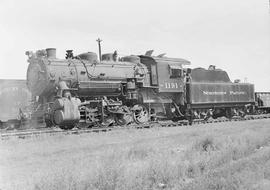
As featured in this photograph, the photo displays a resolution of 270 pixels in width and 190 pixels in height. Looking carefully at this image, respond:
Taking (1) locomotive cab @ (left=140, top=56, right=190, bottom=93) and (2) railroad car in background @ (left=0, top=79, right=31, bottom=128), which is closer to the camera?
(2) railroad car in background @ (left=0, top=79, right=31, bottom=128)

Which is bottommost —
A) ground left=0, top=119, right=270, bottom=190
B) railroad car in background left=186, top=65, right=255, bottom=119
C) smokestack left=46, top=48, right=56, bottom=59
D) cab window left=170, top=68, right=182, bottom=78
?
ground left=0, top=119, right=270, bottom=190

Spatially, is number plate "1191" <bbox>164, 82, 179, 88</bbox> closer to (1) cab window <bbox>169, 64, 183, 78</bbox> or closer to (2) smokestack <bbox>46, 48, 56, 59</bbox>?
(1) cab window <bbox>169, 64, 183, 78</bbox>

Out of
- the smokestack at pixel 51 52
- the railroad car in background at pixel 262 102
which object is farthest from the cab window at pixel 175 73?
the railroad car in background at pixel 262 102

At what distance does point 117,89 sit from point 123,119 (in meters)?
1.58

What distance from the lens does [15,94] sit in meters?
19.9

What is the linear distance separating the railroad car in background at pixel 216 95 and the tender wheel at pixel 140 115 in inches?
137

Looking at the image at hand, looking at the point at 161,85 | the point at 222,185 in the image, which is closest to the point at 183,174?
the point at 222,185

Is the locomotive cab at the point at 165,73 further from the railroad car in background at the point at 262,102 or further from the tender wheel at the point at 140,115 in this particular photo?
the railroad car in background at the point at 262,102

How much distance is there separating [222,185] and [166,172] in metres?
1.46

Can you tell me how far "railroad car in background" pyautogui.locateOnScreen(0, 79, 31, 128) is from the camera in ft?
61.5

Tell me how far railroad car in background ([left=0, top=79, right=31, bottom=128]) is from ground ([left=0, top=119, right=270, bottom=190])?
6.82 m

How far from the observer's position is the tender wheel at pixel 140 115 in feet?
58.8

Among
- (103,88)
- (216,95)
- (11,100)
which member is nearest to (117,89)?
(103,88)

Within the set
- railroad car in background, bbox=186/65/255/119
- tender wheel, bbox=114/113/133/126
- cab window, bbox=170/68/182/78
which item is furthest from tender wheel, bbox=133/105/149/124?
railroad car in background, bbox=186/65/255/119
